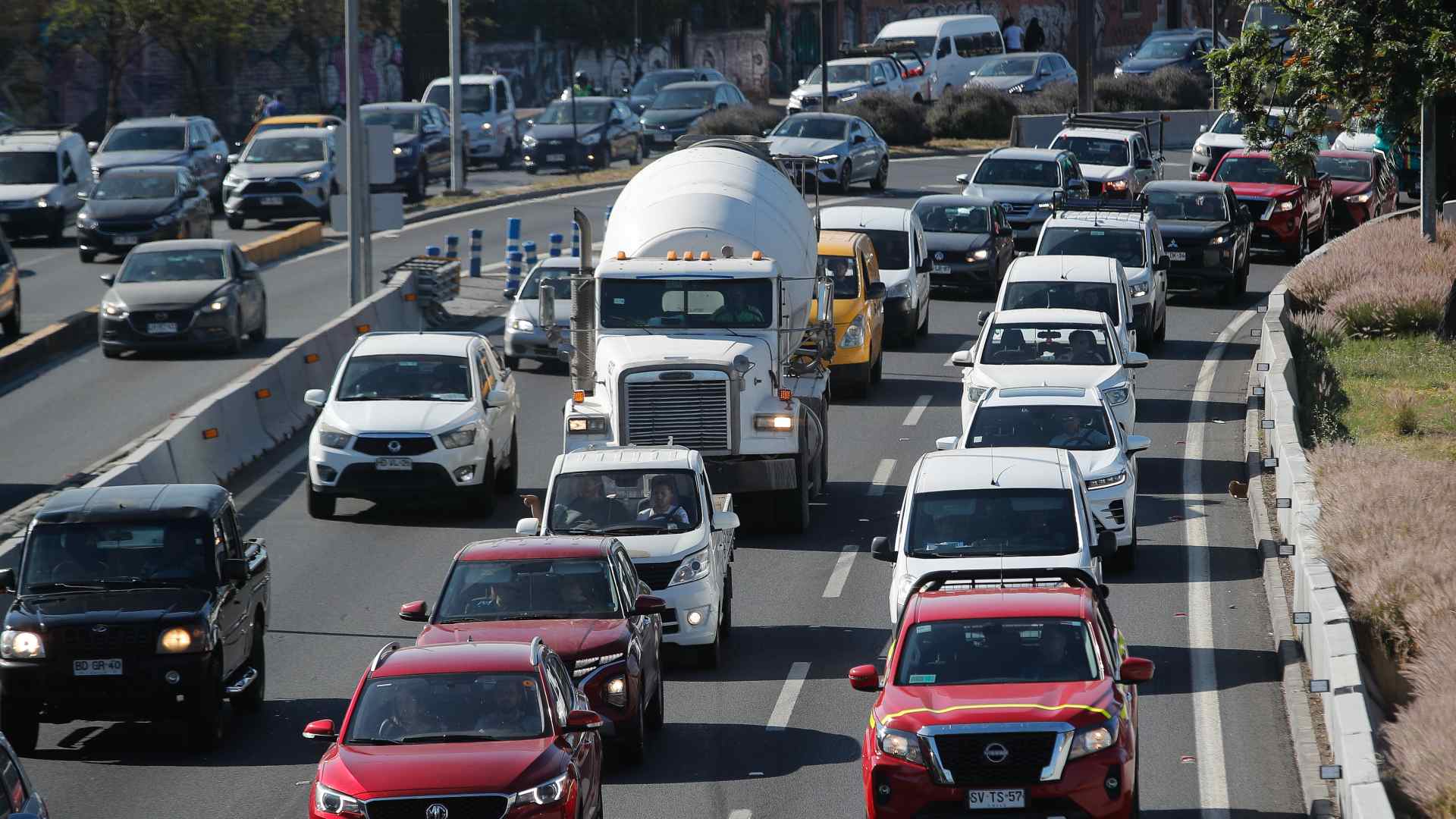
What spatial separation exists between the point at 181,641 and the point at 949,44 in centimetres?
5695

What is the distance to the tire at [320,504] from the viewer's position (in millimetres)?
22250

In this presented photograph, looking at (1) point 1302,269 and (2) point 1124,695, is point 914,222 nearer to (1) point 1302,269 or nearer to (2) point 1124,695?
(1) point 1302,269

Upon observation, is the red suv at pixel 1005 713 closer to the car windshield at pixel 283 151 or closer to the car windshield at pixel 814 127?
the car windshield at pixel 283 151

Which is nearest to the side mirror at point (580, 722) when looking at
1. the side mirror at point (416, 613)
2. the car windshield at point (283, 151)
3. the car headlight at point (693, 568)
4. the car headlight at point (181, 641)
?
the side mirror at point (416, 613)

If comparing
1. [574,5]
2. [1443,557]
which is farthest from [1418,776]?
[574,5]

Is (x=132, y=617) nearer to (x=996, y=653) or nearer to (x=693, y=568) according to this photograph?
(x=693, y=568)

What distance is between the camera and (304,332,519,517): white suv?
22000 millimetres

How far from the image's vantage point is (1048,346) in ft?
79.0

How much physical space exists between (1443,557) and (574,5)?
229ft

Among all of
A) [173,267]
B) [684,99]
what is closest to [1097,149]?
[684,99]

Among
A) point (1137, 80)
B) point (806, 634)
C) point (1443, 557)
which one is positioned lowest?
point (806, 634)

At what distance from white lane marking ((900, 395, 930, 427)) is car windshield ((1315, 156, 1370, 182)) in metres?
18.1

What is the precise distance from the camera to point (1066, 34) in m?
87.6

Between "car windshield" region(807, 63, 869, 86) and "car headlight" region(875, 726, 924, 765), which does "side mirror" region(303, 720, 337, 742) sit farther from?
"car windshield" region(807, 63, 869, 86)
